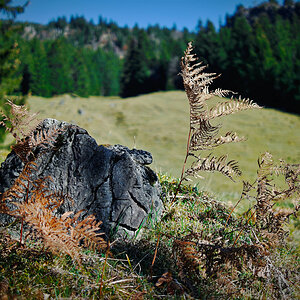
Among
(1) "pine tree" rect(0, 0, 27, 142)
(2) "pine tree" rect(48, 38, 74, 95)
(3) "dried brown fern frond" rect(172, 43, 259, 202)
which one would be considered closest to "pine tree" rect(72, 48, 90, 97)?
(2) "pine tree" rect(48, 38, 74, 95)

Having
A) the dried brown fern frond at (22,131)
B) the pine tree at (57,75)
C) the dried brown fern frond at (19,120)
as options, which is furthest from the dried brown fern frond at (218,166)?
the pine tree at (57,75)

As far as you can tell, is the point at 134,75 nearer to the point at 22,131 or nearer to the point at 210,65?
the point at 210,65

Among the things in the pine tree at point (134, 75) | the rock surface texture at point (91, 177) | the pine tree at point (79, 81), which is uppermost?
the pine tree at point (134, 75)

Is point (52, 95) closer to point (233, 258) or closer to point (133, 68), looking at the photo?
point (233, 258)

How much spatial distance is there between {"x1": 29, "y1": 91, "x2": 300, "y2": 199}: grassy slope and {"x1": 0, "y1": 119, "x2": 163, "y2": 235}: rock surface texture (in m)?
Answer: 0.65

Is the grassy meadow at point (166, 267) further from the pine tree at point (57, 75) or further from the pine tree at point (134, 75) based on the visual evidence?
the pine tree at point (134, 75)

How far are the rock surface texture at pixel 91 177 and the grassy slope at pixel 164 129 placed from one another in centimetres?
65

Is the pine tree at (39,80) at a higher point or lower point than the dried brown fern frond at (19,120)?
higher

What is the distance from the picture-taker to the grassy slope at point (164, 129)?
4.55 metres

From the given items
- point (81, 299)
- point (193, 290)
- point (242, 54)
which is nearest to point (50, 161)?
point (81, 299)

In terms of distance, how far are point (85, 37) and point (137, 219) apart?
152m

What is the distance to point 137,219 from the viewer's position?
264cm

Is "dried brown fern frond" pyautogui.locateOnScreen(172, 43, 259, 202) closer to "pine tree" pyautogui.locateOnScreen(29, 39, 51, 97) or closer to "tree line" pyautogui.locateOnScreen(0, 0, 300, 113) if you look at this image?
"tree line" pyautogui.locateOnScreen(0, 0, 300, 113)

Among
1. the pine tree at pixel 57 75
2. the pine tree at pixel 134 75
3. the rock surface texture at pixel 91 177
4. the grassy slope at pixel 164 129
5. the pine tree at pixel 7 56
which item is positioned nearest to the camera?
the rock surface texture at pixel 91 177
